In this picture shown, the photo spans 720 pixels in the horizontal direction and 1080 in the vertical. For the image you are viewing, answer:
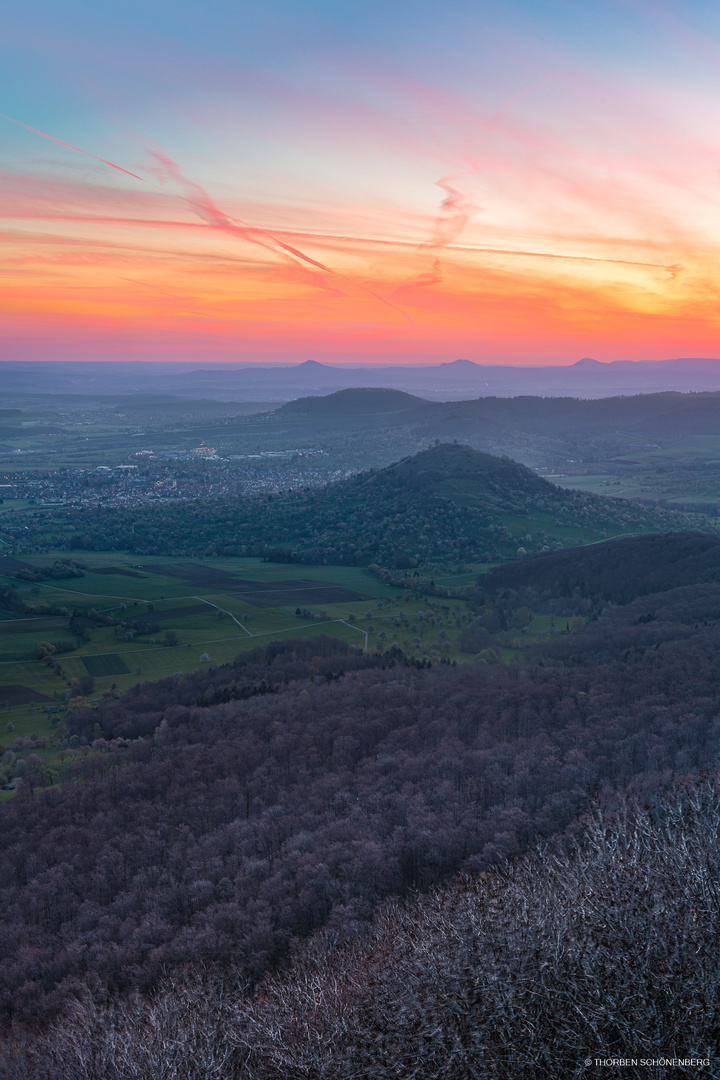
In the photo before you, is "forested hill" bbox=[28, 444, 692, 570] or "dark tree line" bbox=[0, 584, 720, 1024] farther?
"forested hill" bbox=[28, 444, 692, 570]

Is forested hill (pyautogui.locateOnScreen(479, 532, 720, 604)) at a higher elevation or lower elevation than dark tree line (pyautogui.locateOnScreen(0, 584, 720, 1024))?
higher

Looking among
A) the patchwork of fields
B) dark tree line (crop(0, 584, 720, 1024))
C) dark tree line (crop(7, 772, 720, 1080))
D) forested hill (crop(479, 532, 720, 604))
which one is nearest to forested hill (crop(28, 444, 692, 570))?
the patchwork of fields

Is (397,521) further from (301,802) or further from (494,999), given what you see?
(494,999)

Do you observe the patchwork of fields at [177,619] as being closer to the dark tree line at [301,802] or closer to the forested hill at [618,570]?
the forested hill at [618,570]

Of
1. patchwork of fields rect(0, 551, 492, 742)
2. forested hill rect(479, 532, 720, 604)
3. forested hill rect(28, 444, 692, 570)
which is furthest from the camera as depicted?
forested hill rect(28, 444, 692, 570)

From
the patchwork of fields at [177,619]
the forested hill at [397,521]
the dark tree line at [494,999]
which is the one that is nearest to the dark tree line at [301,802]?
the dark tree line at [494,999]

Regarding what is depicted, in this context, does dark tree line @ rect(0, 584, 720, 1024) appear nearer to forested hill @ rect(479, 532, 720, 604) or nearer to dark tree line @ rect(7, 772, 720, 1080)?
dark tree line @ rect(7, 772, 720, 1080)

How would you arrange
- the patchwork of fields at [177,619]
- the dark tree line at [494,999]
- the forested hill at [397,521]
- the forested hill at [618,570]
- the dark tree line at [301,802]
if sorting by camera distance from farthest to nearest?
the forested hill at [397,521] < the forested hill at [618,570] < the patchwork of fields at [177,619] < the dark tree line at [301,802] < the dark tree line at [494,999]

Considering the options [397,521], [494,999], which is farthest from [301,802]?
[397,521]

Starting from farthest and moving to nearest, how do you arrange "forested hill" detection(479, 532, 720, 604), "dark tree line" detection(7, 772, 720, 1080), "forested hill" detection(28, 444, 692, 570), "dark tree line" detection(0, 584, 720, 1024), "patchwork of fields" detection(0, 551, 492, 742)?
"forested hill" detection(28, 444, 692, 570)
"forested hill" detection(479, 532, 720, 604)
"patchwork of fields" detection(0, 551, 492, 742)
"dark tree line" detection(0, 584, 720, 1024)
"dark tree line" detection(7, 772, 720, 1080)
